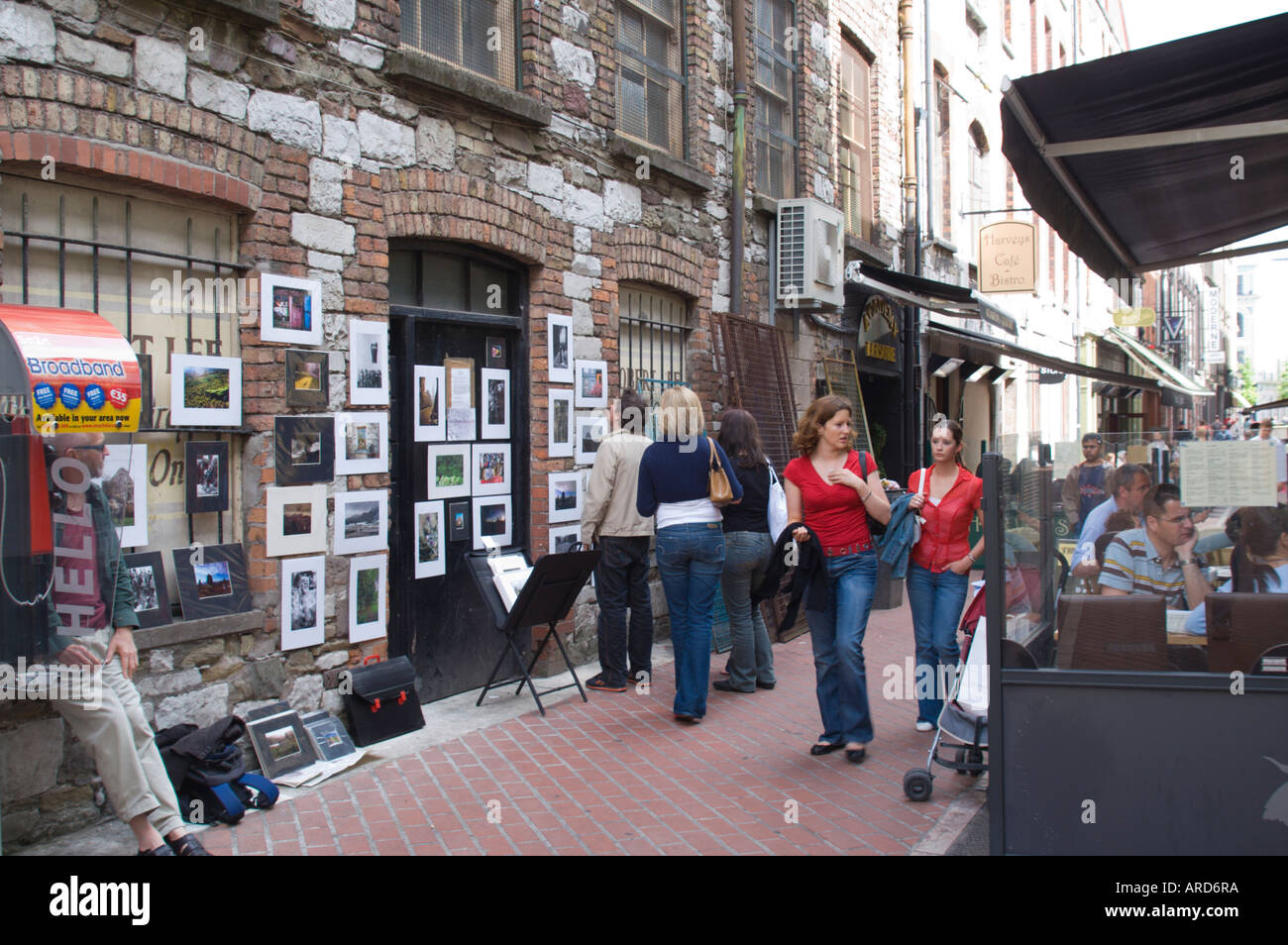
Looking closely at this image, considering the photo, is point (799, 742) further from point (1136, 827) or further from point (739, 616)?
point (1136, 827)

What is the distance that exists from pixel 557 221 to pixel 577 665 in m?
3.26

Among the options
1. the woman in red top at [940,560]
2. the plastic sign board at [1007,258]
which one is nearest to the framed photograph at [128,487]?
the woman in red top at [940,560]

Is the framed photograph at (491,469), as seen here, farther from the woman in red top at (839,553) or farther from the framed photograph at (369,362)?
the woman in red top at (839,553)

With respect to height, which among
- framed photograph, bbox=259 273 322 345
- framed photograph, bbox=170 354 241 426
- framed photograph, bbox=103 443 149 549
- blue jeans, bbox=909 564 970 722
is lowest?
blue jeans, bbox=909 564 970 722

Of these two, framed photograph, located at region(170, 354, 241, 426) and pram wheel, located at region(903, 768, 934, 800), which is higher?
framed photograph, located at region(170, 354, 241, 426)

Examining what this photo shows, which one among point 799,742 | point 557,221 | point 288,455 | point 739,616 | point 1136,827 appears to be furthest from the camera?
point 557,221

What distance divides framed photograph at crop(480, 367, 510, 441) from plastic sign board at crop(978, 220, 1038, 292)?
349 inches

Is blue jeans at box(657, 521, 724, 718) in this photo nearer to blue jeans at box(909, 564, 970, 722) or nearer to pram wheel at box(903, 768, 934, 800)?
blue jeans at box(909, 564, 970, 722)

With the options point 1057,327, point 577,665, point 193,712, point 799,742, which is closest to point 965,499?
point 799,742

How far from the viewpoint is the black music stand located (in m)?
6.00

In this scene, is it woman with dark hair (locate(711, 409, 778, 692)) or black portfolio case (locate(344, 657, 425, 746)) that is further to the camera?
woman with dark hair (locate(711, 409, 778, 692))

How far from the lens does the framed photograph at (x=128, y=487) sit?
4.59 meters

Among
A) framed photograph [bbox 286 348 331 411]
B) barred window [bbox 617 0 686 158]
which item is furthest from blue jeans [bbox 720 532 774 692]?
barred window [bbox 617 0 686 158]

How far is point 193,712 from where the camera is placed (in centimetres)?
484
